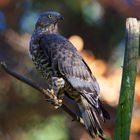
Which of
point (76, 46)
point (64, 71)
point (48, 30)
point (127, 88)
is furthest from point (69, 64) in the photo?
point (76, 46)

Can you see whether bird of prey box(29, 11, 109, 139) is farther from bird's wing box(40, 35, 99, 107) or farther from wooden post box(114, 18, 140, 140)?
wooden post box(114, 18, 140, 140)

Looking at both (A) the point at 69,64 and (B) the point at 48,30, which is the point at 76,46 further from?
(A) the point at 69,64

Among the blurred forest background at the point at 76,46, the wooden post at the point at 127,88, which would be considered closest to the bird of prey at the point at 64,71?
the wooden post at the point at 127,88

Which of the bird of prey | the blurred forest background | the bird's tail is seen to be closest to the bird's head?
the bird of prey

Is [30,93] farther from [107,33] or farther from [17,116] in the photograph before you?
[107,33]

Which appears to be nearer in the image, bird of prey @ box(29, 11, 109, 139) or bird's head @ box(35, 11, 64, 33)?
bird of prey @ box(29, 11, 109, 139)

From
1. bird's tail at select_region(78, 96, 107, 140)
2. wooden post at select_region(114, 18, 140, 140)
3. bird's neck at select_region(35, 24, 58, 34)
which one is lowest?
bird's tail at select_region(78, 96, 107, 140)
